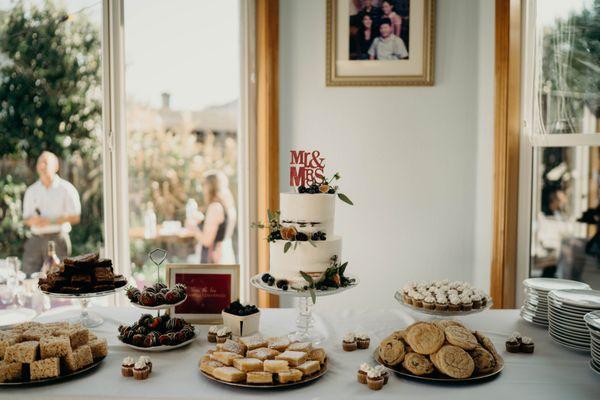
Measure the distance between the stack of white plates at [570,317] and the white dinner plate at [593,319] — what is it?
8 centimetres

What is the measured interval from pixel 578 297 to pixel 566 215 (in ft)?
3.79

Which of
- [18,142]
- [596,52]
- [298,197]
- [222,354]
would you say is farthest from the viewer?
[18,142]

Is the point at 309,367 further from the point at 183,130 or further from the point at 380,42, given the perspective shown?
the point at 380,42

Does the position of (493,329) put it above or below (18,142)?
below

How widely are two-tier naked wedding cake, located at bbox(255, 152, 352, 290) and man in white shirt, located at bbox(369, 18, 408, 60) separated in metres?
1.63

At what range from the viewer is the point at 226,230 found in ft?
11.4

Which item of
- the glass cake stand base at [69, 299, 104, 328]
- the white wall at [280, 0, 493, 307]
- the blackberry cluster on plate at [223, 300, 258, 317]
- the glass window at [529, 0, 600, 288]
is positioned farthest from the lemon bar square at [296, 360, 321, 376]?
the white wall at [280, 0, 493, 307]

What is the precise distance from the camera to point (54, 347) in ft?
5.06

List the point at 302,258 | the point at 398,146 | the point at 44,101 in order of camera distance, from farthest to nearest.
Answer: the point at 398,146 → the point at 44,101 → the point at 302,258

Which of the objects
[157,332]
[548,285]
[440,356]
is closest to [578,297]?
[548,285]

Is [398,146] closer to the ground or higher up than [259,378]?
higher up

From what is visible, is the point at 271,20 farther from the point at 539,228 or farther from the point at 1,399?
the point at 1,399

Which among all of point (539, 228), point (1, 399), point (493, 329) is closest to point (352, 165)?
point (539, 228)

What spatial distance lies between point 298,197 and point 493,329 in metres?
0.82
